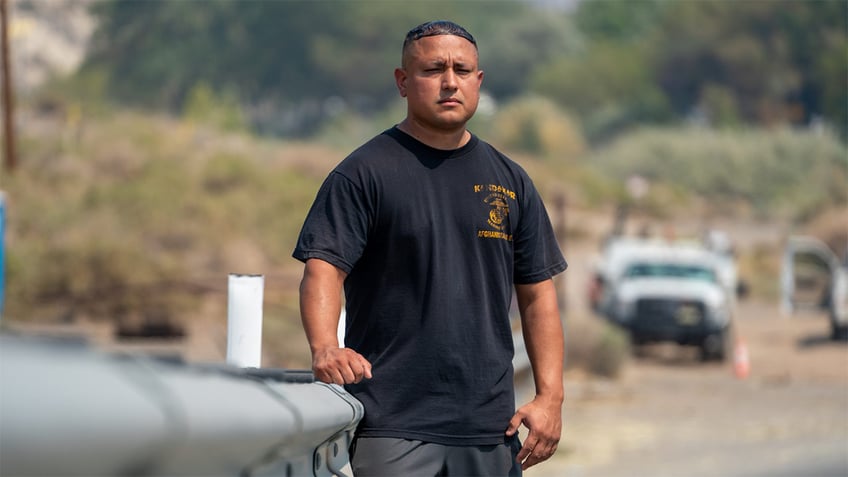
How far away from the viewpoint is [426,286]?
3.97 meters

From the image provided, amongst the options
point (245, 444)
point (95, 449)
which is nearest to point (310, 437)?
point (245, 444)

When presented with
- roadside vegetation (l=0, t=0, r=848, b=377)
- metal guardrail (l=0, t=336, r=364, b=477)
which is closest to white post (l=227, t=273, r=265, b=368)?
metal guardrail (l=0, t=336, r=364, b=477)

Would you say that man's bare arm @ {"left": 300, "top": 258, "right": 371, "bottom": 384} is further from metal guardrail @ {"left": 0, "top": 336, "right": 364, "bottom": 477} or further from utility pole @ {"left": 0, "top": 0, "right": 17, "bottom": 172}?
utility pole @ {"left": 0, "top": 0, "right": 17, "bottom": 172}

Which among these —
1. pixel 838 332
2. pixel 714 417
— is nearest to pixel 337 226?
pixel 714 417

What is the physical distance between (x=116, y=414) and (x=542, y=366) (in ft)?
8.87

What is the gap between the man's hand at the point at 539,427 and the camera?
13.4ft

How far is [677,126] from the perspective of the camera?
326ft

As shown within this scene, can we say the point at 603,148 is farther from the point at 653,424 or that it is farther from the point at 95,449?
the point at 95,449

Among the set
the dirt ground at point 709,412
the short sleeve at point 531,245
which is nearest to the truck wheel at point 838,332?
the dirt ground at point 709,412

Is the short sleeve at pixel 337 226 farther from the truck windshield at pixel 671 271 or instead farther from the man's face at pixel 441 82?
the truck windshield at pixel 671 271

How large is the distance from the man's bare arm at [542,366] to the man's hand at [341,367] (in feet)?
1.70

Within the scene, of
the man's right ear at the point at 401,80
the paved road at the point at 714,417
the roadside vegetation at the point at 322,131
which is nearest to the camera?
the man's right ear at the point at 401,80

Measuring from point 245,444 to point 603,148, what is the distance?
9747 cm

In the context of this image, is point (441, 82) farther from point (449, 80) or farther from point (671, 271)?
point (671, 271)
